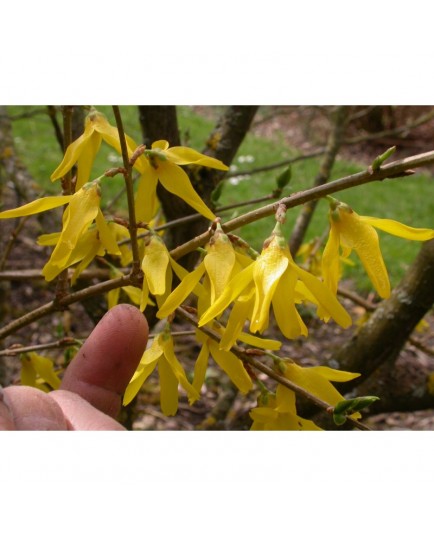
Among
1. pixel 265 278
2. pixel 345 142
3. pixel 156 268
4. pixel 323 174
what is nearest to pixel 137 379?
pixel 156 268

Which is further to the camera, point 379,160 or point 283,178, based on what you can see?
point 283,178

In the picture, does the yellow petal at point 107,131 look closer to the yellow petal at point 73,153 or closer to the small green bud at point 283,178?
the yellow petal at point 73,153

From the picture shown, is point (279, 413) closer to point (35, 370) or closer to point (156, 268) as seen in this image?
point (156, 268)

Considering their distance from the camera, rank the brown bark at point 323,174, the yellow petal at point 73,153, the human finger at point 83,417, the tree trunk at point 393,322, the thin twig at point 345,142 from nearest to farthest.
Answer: the yellow petal at point 73,153, the human finger at point 83,417, the tree trunk at point 393,322, the thin twig at point 345,142, the brown bark at point 323,174

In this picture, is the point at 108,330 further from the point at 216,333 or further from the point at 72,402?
the point at 216,333

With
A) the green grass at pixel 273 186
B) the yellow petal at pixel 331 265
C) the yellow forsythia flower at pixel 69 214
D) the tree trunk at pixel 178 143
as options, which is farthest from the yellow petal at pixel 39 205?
the green grass at pixel 273 186
